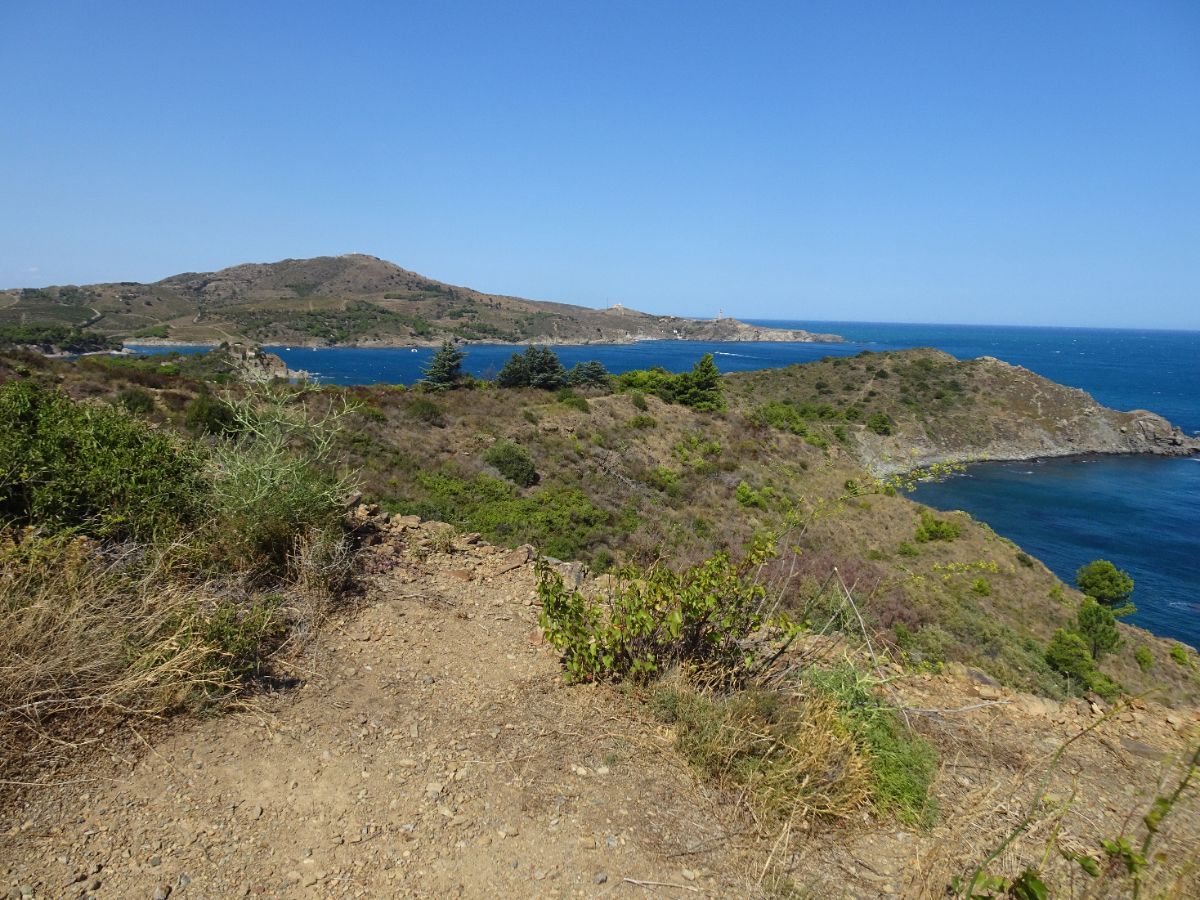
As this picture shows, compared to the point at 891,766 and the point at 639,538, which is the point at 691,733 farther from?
the point at 639,538

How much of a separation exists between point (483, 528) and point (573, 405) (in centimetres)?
1422

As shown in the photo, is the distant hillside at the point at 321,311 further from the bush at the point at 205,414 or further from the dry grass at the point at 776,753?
the dry grass at the point at 776,753

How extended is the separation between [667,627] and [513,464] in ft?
50.1

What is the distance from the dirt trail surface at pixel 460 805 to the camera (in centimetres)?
251

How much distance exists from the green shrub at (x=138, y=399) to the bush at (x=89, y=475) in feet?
43.1

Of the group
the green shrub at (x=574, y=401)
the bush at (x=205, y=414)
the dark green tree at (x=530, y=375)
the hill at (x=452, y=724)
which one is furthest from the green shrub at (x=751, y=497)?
the bush at (x=205, y=414)

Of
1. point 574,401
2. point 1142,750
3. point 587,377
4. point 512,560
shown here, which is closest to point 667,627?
point 512,560

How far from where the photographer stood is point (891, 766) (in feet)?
11.3

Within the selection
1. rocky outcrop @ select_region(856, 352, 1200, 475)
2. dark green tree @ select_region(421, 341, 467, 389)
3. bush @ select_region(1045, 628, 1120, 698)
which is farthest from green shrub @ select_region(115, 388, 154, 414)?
rocky outcrop @ select_region(856, 352, 1200, 475)

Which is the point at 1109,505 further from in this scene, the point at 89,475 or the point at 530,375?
the point at 89,475

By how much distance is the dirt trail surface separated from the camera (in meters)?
2.51

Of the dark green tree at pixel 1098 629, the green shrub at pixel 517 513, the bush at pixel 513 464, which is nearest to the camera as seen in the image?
the green shrub at pixel 517 513

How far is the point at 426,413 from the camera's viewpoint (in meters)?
22.9

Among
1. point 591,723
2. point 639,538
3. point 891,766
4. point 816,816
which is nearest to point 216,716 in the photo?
point 591,723
